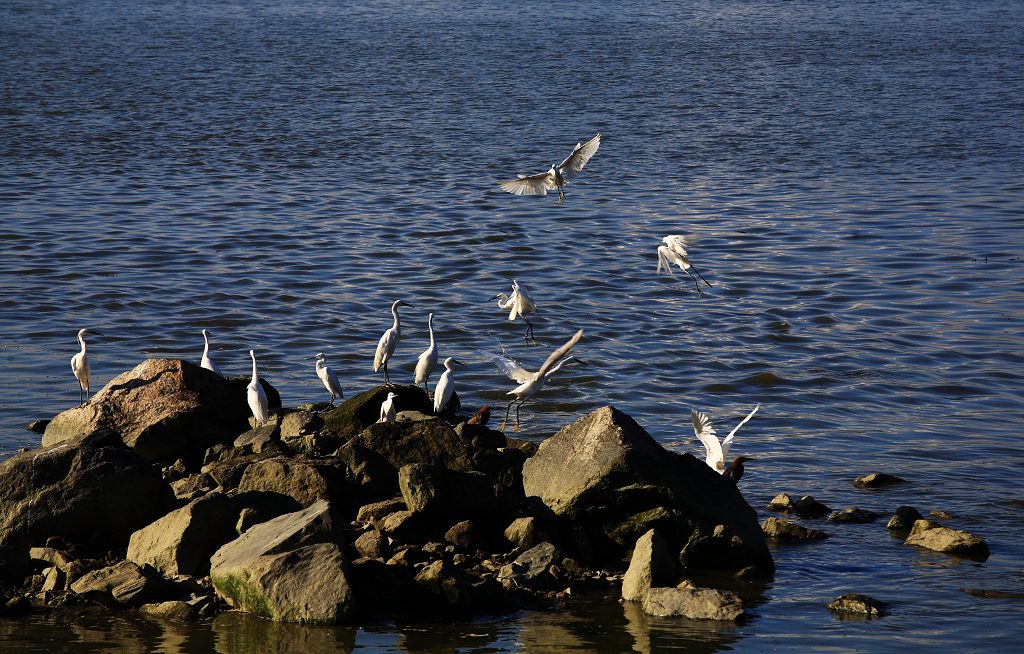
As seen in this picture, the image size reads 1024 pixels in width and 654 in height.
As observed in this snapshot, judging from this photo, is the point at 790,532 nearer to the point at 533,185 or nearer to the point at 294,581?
the point at 294,581

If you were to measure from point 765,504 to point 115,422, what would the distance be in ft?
16.8

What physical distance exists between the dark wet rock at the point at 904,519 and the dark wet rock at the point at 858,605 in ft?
4.96

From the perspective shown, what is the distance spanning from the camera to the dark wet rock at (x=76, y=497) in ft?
29.1

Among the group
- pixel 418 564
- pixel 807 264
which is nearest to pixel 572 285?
pixel 807 264

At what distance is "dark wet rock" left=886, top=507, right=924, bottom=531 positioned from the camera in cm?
986

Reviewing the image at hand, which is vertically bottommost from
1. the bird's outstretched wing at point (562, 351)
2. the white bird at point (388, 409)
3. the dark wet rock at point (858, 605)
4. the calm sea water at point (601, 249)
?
the calm sea water at point (601, 249)

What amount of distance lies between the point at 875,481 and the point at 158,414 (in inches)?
227

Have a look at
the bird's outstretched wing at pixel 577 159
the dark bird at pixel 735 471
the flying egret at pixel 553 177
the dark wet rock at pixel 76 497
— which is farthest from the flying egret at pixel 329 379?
the bird's outstretched wing at pixel 577 159

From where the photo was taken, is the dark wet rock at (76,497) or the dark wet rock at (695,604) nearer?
the dark wet rock at (695,604)

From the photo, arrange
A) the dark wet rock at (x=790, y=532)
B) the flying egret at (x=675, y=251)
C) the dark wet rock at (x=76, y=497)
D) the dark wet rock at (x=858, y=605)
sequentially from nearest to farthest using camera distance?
the dark wet rock at (x=858, y=605)
the dark wet rock at (x=76, y=497)
the dark wet rock at (x=790, y=532)
the flying egret at (x=675, y=251)

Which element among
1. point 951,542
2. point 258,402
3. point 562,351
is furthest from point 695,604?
point 258,402

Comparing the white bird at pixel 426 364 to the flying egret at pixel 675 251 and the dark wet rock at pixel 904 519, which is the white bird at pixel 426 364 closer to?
the flying egret at pixel 675 251

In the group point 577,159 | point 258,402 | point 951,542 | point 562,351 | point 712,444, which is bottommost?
point 951,542

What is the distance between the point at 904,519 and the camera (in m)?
9.88
